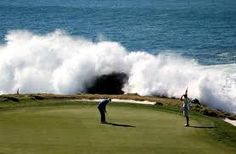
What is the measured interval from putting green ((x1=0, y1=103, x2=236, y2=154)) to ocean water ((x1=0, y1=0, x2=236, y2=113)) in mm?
12934

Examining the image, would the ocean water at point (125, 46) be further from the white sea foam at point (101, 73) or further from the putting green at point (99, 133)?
the putting green at point (99, 133)

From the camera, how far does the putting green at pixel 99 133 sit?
24.1m

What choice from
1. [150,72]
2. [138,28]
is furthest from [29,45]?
[138,28]

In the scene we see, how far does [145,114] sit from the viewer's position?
101 feet

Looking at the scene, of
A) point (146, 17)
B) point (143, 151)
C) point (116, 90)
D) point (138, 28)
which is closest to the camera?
point (143, 151)

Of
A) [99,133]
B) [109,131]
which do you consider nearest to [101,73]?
[109,131]

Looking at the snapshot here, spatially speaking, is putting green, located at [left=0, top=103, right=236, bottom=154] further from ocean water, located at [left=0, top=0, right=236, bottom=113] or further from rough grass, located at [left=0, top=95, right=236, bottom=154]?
ocean water, located at [left=0, top=0, right=236, bottom=113]

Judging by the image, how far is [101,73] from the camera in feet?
175

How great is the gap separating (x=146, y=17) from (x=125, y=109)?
102 meters

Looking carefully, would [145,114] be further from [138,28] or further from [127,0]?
[127,0]

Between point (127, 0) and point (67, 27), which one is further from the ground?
point (127, 0)

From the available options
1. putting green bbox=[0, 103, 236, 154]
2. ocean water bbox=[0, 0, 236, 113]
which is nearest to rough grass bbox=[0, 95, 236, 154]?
putting green bbox=[0, 103, 236, 154]

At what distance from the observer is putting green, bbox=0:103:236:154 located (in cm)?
2411

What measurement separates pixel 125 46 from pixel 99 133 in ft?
221
